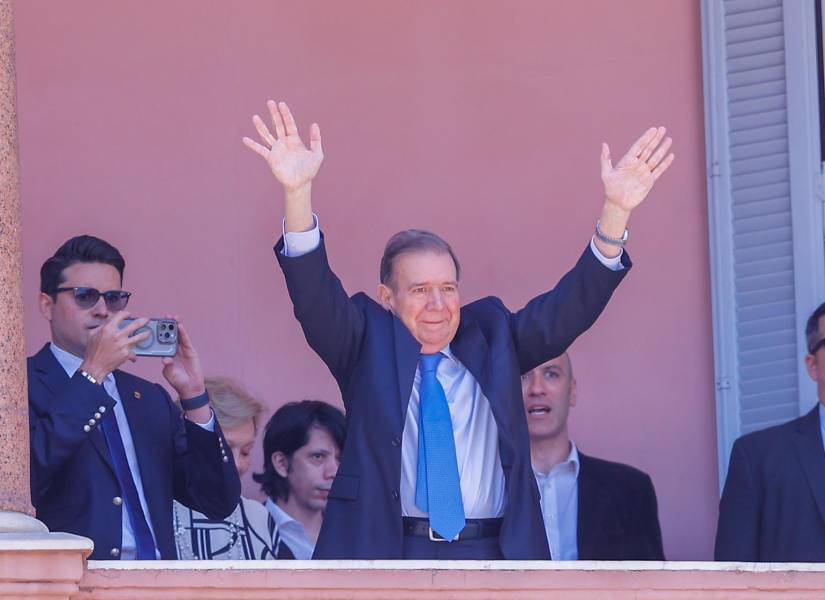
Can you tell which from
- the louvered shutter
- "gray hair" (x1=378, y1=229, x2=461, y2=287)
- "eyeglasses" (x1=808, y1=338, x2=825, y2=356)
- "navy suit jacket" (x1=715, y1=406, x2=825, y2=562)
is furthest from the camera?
the louvered shutter

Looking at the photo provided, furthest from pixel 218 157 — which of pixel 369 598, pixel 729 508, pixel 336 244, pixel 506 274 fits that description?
pixel 369 598

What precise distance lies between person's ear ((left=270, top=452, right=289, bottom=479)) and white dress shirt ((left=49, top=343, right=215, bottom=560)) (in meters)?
1.28

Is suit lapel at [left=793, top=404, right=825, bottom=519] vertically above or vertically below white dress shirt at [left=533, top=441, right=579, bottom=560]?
above

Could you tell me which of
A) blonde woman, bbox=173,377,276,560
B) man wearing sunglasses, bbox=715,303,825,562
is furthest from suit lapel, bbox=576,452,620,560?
blonde woman, bbox=173,377,276,560

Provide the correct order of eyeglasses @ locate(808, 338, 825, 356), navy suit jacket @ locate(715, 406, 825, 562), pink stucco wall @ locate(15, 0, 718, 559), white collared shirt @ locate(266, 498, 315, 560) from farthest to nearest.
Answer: pink stucco wall @ locate(15, 0, 718, 559), white collared shirt @ locate(266, 498, 315, 560), eyeglasses @ locate(808, 338, 825, 356), navy suit jacket @ locate(715, 406, 825, 562)

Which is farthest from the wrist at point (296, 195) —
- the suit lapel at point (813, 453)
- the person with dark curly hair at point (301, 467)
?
the suit lapel at point (813, 453)

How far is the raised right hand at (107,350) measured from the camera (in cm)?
556

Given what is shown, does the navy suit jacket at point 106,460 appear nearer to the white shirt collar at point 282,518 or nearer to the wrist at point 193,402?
the wrist at point 193,402

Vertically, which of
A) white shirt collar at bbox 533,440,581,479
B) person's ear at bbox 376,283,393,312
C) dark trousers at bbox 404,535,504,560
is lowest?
dark trousers at bbox 404,535,504,560

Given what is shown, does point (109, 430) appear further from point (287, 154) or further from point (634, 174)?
point (634, 174)

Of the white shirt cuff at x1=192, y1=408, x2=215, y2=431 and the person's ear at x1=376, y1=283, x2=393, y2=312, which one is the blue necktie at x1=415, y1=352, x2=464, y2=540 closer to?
the person's ear at x1=376, y1=283, x2=393, y2=312

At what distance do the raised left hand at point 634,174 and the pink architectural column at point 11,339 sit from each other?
158 cm

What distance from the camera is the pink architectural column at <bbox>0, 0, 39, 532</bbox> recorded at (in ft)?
16.4

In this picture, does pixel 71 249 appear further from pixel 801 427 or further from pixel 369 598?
pixel 801 427
